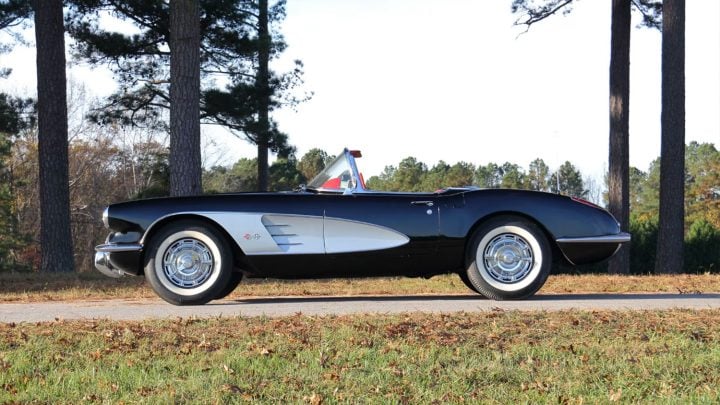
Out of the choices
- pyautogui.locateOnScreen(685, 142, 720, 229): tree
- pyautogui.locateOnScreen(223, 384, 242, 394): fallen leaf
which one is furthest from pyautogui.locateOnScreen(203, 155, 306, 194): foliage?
pyautogui.locateOnScreen(685, 142, 720, 229): tree

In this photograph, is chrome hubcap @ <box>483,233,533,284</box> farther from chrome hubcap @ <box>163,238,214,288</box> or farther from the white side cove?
chrome hubcap @ <box>163,238,214,288</box>

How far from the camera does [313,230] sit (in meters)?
8.11

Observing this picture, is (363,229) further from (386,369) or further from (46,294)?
(46,294)

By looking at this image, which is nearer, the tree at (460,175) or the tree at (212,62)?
the tree at (212,62)

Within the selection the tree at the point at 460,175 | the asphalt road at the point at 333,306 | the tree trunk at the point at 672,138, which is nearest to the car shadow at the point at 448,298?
the asphalt road at the point at 333,306

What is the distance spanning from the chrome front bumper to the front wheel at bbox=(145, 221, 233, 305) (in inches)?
6.6

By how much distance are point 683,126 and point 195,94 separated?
1037 cm

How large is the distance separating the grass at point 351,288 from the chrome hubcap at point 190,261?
1676mm

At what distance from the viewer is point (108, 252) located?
26.8 ft

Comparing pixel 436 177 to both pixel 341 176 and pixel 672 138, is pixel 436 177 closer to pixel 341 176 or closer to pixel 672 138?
pixel 672 138

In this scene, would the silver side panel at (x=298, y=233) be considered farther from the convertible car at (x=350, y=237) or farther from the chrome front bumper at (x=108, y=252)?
the chrome front bumper at (x=108, y=252)

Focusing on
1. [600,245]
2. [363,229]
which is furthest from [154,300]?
[600,245]

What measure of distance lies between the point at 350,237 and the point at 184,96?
764cm

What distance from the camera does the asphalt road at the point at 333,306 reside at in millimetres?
7516
